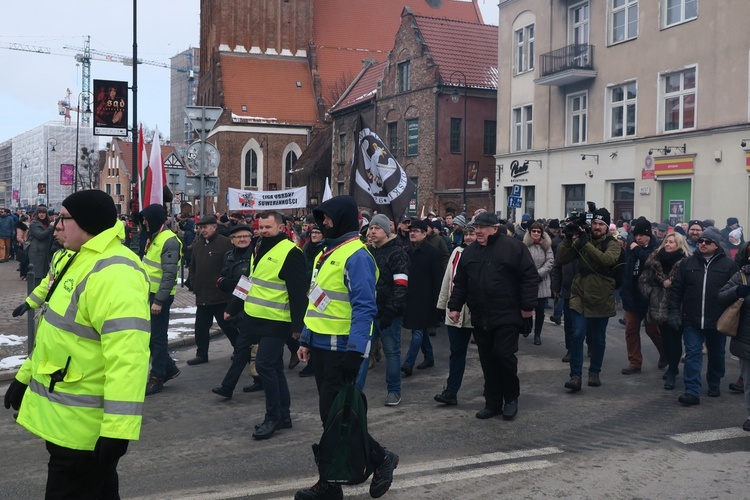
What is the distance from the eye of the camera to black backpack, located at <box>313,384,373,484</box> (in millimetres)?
4969

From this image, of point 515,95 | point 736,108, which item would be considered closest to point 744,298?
point 736,108

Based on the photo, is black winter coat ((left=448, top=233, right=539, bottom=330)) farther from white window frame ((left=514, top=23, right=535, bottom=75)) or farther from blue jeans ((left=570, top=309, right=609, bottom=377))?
white window frame ((left=514, top=23, right=535, bottom=75))

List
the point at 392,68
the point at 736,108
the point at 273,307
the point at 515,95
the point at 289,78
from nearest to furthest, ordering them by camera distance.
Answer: the point at 273,307, the point at 736,108, the point at 515,95, the point at 392,68, the point at 289,78

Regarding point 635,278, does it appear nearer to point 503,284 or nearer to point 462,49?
point 503,284

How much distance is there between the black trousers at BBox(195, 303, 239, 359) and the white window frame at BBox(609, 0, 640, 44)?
20.2 meters

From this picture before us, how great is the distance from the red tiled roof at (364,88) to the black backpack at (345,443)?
39615 mm

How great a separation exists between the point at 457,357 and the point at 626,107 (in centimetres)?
2037

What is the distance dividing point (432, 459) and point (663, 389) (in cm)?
381

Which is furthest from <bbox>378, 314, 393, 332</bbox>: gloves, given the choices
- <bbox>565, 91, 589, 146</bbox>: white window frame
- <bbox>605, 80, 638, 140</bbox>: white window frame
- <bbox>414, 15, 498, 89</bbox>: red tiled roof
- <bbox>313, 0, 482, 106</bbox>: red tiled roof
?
<bbox>313, 0, 482, 106</bbox>: red tiled roof

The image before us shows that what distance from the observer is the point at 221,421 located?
7.33 metres

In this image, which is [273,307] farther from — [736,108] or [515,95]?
[515,95]

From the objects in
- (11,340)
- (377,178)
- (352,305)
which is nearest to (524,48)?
(377,178)

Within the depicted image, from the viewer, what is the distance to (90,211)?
361 cm

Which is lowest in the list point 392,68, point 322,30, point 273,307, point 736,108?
point 273,307
